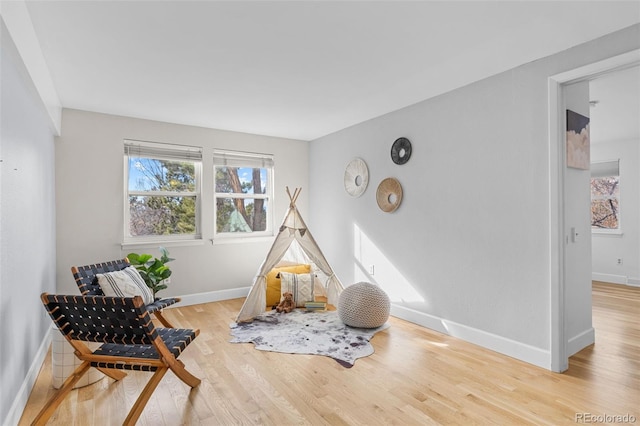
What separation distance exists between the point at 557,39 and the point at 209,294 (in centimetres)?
434

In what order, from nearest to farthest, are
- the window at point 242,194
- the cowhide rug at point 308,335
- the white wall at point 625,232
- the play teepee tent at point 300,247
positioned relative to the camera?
the cowhide rug at point 308,335 → the play teepee tent at point 300,247 → the window at point 242,194 → the white wall at point 625,232

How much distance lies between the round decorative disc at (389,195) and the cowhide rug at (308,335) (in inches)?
50.4

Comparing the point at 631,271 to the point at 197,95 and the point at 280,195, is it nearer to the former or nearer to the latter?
the point at 280,195

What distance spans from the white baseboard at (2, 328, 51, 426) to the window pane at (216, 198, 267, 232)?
2330 mm

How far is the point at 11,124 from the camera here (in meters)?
1.94

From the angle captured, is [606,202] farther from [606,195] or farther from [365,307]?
[365,307]

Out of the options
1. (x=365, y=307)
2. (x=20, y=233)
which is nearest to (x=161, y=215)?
(x=20, y=233)

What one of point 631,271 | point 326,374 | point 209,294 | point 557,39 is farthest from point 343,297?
point 631,271

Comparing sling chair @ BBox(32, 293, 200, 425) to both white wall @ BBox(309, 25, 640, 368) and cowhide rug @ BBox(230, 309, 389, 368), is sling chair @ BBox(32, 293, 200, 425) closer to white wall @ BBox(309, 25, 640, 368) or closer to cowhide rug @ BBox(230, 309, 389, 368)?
cowhide rug @ BBox(230, 309, 389, 368)

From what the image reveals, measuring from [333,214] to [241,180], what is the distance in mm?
1393

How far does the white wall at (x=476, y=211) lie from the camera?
8.51ft

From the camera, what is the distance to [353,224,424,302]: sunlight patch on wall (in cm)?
372

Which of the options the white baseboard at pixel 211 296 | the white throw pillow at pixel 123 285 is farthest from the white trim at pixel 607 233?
the white throw pillow at pixel 123 285

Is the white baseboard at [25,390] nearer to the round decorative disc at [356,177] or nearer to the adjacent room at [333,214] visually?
the adjacent room at [333,214]
